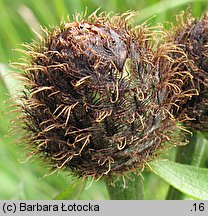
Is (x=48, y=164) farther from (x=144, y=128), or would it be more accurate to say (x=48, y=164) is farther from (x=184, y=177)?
(x=184, y=177)

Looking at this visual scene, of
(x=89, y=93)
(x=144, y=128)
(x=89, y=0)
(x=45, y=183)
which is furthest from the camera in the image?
(x=89, y=0)

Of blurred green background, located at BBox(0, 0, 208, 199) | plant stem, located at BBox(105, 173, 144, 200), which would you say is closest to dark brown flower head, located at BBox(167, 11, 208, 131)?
plant stem, located at BBox(105, 173, 144, 200)

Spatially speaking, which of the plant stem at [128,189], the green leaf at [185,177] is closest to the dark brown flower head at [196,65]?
the green leaf at [185,177]

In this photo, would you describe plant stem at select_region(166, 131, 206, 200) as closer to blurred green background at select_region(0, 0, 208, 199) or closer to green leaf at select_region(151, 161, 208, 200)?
green leaf at select_region(151, 161, 208, 200)

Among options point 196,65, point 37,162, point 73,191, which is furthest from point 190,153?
point 37,162

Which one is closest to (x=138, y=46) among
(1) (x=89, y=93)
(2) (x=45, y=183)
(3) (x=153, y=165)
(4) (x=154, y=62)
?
(4) (x=154, y=62)

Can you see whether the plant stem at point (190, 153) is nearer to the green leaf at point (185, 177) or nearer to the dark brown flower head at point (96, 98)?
the green leaf at point (185, 177)

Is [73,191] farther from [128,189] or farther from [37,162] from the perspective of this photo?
[37,162]
